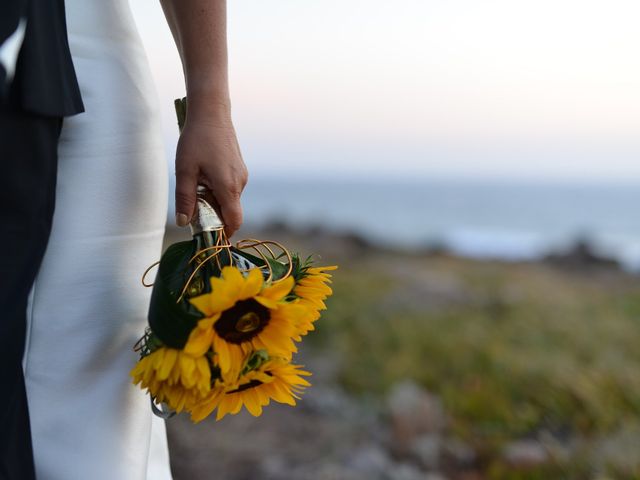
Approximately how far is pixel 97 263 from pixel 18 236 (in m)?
0.20

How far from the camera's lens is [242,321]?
115 centimetres

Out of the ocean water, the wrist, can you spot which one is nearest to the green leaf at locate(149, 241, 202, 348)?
the wrist

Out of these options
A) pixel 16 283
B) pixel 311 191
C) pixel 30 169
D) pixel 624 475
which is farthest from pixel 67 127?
pixel 311 191

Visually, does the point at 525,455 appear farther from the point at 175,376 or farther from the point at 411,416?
the point at 175,376

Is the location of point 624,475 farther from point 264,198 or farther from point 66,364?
point 264,198

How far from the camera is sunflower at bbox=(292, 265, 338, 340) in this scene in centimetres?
122

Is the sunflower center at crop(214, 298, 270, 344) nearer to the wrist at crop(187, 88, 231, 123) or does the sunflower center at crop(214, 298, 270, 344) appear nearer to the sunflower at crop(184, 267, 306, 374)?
the sunflower at crop(184, 267, 306, 374)

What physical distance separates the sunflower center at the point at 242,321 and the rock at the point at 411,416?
8.69ft

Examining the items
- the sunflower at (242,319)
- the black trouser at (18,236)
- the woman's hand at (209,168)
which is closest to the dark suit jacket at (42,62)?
the black trouser at (18,236)

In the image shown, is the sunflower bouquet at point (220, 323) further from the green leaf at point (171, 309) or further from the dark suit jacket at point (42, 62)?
the dark suit jacket at point (42, 62)

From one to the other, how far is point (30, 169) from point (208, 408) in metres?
0.47

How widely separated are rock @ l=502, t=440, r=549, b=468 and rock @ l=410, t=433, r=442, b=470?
32cm

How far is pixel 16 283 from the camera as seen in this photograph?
1073 mm

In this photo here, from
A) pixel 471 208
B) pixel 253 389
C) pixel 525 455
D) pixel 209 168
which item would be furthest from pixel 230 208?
pixel 471 208
